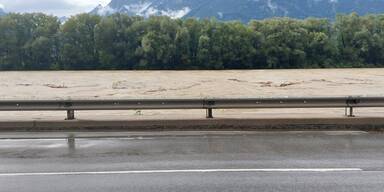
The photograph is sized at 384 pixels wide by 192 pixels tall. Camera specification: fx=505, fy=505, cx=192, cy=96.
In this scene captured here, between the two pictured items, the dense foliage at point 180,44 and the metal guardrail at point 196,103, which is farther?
the dense foliage at point 180,44

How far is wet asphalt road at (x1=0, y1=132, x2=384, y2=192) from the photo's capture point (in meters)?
6.62

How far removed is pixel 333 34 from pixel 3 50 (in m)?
63.3

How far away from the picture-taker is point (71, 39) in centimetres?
9462

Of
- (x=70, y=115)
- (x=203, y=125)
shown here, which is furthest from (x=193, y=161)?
(x=70, y=115)

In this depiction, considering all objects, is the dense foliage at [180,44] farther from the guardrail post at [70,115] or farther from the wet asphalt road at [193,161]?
the wet asphalt road at [193,161]

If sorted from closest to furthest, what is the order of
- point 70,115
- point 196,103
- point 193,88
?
point 196,103, point 70,115, point 193,88

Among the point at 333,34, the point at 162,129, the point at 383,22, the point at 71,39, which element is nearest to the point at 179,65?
the point at 71,39

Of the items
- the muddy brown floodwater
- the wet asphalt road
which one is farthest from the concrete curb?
the muddy brown floodwater

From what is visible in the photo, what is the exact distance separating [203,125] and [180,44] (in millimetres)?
Result: 79492

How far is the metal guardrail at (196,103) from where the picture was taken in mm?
12141

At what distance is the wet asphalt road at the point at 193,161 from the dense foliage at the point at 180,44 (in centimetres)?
7874

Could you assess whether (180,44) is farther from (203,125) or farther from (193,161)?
(193,161)

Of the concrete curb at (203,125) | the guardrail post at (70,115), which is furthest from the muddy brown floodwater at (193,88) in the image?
the concrete curb at (203,125)

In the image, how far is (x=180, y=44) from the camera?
9062 cm
